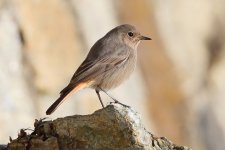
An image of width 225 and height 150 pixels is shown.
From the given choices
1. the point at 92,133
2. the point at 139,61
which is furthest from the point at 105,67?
the point at 139,61

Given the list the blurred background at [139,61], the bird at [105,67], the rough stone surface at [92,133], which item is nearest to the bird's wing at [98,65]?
the bird at [105,67]

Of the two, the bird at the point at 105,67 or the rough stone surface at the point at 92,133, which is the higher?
the bird at the point at 105,67

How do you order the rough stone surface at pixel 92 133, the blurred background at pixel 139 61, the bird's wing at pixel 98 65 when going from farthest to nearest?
the blurred background at pixel 139 61
the bird's wing at pixel 98 65
the rough stone surface at pixel 92 133

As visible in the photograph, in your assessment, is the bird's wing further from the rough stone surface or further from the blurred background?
the blurred background

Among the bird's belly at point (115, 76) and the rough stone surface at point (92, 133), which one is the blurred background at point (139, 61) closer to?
the bird's belly at point (115, 76)

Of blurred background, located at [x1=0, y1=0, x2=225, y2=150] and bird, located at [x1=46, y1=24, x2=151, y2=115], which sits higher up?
blurred background, located at [x1=0, y1=0, x2=225, y2=150]

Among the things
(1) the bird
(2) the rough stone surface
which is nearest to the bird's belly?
(1) the bird

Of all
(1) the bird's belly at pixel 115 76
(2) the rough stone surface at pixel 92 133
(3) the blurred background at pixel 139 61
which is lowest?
(2) the rough stone surface at pixel 92 133

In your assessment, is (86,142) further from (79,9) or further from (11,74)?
(79,9)
